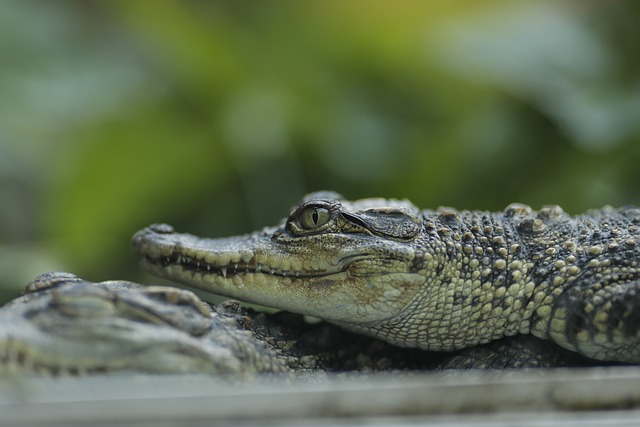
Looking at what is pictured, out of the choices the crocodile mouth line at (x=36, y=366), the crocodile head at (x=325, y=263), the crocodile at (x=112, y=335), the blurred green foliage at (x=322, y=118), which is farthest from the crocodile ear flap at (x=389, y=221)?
the blurred green foliage at (x=322, y=118)

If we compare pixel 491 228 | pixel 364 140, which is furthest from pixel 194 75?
pixel 491 228

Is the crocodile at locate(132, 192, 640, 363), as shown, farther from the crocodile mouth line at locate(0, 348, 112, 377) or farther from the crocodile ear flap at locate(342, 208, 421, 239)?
the crocodile mouth line at locate(0, 348, 112, 377)

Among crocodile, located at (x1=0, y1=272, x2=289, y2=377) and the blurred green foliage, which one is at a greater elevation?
the blurred green foliage

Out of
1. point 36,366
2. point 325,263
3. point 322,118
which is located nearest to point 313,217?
point 325,263

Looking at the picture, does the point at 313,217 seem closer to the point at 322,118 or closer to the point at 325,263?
the point at 325,263

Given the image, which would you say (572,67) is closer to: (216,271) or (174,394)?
(216,271)

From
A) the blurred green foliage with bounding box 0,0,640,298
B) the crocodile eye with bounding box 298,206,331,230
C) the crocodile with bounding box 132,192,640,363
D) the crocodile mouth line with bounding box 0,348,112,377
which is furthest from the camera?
the blurred green foliage with bounding box 0,0,640,298

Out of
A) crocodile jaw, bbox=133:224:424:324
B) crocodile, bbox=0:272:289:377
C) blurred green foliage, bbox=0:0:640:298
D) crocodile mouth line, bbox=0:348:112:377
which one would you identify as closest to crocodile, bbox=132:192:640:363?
crocodile jaw, bbox=133:224:424:324

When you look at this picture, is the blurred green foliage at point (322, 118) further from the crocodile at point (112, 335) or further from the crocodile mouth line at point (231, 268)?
the crocodile at point (112, 335)
